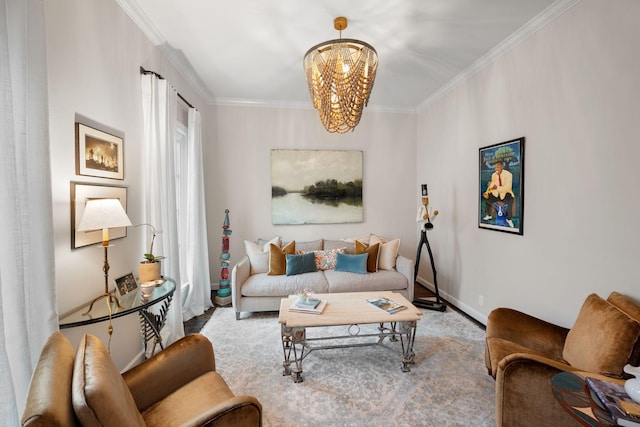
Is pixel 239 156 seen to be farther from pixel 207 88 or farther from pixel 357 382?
pixel 357 382

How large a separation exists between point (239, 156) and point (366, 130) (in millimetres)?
2101

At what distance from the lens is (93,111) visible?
1933mm

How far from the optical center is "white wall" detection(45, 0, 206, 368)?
1.64 meters

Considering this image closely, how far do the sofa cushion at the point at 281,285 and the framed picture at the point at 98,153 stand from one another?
1853mm

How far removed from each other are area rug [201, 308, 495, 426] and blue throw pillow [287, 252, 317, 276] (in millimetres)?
785

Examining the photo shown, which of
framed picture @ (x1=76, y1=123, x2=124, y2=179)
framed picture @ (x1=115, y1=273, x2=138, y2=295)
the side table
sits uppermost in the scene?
framed picture @ (x1=76, y1=123, x2=124, y2=179)

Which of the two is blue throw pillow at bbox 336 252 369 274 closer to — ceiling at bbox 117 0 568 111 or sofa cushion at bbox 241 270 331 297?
sofa cushion at bbox 241 270 331 297

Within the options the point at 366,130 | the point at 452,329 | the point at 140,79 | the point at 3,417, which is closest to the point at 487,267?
the point at 452,329

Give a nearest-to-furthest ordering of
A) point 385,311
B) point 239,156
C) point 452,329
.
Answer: point 385,311 → point 452,329 → point 239,156

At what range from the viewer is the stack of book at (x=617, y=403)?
1.04 metres

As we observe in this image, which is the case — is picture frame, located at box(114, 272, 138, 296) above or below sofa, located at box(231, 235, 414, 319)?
above

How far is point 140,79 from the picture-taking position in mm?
2512

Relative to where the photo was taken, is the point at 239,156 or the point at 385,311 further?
the point at 239,156

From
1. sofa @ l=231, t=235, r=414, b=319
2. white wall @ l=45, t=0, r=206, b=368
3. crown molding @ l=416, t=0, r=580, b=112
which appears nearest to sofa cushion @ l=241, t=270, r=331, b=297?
sofa @ l=231, t=235, r=414, b=319
